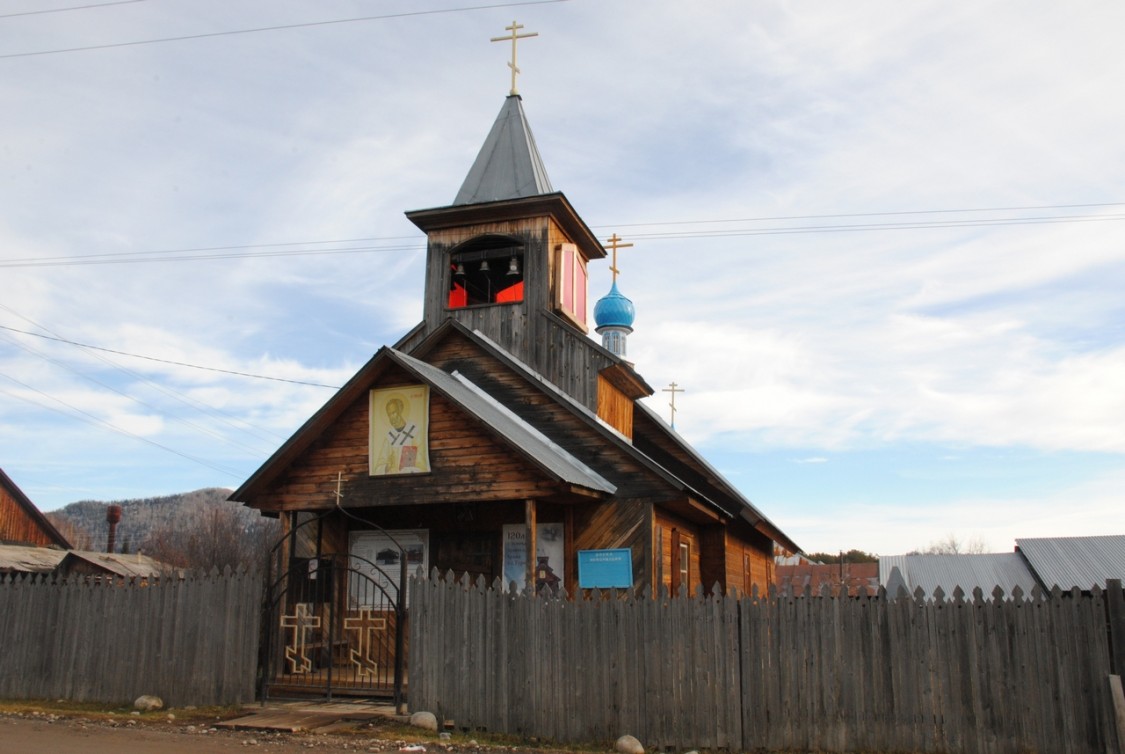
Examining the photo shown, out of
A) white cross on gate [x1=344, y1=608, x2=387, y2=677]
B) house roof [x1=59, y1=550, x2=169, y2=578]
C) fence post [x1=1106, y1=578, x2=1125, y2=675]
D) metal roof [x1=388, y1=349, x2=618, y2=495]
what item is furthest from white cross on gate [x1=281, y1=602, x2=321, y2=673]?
house roof [x1=59, y1=550, x2=169, y2=578]

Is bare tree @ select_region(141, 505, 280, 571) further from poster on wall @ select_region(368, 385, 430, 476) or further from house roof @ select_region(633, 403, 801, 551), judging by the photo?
poster on wall @ select_region(368, 385, 430, 476)

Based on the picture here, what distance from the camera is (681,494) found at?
16281 millimetres

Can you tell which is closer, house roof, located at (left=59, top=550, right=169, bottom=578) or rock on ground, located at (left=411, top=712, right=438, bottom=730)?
rock on ground, located at (left=411, top=712, right=438, bottom=730)

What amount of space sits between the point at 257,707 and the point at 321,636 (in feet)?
11.2

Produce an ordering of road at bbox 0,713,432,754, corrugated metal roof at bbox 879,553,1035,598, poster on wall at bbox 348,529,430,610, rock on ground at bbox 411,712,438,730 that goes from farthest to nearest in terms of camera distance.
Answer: corrugated metal roof at bbox 879,553,1035,598 < poster on wall at bbox 348,529,430,610 < rock on ground at bbox 411,712,438,730 < road at bbox 0,713,432,754

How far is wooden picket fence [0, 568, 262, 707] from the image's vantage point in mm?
13477

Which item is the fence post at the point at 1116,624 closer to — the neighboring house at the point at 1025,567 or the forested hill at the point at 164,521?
the neighboring house at the point at 1025,567

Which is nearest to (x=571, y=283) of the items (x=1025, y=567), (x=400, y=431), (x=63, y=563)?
(x=400, y=431)

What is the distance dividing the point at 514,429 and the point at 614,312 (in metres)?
12.4

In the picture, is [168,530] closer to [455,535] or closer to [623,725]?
[455,535]

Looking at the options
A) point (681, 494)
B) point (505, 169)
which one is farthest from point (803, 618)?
point (505, 169)

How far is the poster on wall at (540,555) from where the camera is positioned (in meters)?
16.7

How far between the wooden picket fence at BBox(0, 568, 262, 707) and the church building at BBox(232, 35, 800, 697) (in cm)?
152

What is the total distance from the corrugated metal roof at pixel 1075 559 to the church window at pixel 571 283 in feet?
43.1
